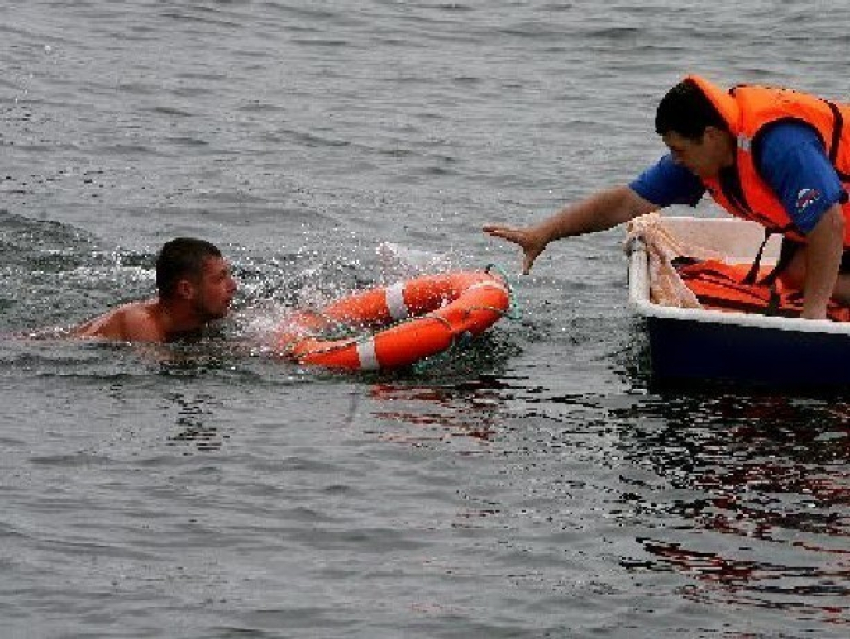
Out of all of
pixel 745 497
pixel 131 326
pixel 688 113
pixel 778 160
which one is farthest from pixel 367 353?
pixel 745 497

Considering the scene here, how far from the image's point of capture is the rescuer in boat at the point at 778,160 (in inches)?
381

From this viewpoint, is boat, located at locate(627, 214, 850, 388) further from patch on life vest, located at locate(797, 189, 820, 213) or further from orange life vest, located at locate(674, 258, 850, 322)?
patch on life vest, located at locate(797, 189, 820, 213)

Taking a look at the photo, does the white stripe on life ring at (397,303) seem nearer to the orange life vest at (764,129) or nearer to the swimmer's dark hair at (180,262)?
the swimmer's dark hair at (180,262)

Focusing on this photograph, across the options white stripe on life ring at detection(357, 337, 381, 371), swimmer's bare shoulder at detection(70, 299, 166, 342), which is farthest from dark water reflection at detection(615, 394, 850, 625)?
swimmer's bare shoulder at detection(70, 299, 166, 342)

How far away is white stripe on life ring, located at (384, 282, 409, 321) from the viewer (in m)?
11.3

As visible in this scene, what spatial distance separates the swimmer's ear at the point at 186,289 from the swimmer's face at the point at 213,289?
0.08ft

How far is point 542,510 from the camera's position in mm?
8547

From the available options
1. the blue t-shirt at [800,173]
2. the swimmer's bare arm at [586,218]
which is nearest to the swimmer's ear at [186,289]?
the swimmer's bare arm at [586,218]

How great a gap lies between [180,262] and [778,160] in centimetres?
309

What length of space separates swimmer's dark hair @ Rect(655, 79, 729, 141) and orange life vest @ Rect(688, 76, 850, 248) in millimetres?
33

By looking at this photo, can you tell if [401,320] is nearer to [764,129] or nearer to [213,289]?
[213,289]

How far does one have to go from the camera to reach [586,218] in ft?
34.9

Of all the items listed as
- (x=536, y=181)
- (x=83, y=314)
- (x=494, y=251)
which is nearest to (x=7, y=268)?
(x=83, y=314)

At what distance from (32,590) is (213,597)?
0.65 m
